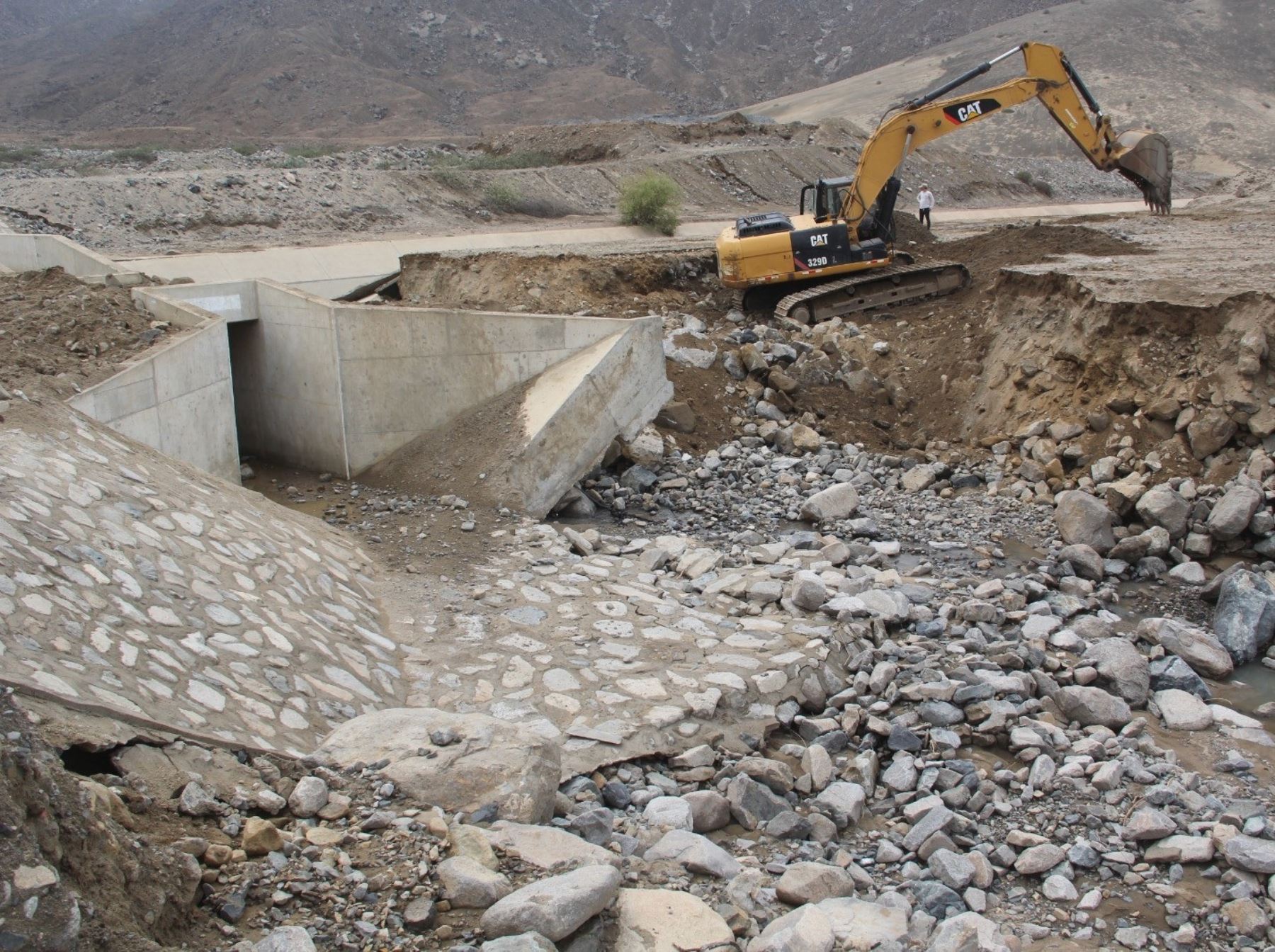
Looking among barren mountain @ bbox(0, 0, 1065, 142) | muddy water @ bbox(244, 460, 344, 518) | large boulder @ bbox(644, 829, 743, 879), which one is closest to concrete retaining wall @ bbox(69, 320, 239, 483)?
muddy water @ bbox(244, 460, 344, 518)

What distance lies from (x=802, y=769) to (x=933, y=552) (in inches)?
177

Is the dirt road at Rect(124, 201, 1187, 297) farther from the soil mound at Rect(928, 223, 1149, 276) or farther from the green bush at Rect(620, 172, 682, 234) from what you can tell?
the soil mound at Rect(928, 223, 1149, 276)

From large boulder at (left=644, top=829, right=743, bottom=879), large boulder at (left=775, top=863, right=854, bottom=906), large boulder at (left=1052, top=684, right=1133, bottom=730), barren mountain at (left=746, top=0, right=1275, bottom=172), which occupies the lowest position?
large boulder at (left=1052, top=684, right=1133, bottom=730)

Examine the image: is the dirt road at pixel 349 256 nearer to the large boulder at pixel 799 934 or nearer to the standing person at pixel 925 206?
the standing person at pixel 925 206

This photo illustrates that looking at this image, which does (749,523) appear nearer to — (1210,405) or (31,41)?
(1210,405)

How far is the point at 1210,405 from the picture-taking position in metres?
11.2

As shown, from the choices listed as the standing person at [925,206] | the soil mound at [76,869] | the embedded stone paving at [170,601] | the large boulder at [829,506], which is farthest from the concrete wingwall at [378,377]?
the standing person at [925,206]

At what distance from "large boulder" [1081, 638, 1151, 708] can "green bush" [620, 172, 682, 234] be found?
17384 millimetres

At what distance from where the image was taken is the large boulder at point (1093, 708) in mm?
7422

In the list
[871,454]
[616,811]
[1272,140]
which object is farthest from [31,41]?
[616,811]

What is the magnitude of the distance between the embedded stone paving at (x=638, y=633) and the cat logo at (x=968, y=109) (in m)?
8.59

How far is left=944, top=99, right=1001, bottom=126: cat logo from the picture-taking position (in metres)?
16.1

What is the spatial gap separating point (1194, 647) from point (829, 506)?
3.87m

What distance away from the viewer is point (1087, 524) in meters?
10.6
